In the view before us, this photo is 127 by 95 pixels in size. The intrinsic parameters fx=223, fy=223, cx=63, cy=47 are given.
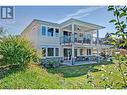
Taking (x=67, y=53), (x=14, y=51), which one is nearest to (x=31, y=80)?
(x=14, y=51)

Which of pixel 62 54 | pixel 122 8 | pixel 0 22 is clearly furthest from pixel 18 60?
pixel 122 8

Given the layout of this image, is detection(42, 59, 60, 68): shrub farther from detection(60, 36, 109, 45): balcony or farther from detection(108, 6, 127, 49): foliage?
Result: detection(108, 6, 127, 49): foliage

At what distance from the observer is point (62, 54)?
1138 centimetres

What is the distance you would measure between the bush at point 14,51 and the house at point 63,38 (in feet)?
1.53

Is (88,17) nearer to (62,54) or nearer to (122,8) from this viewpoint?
(62,54)

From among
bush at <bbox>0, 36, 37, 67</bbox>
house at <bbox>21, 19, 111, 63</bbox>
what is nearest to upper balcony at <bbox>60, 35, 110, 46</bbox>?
house at <bbox>21, 19, 111, 63</bbox>

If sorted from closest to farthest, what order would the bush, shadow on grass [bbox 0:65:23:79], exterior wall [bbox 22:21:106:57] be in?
shadow on grass [bbox 0:65:23:79] → the bush → exterior wall [bbox 22:21:106:57]

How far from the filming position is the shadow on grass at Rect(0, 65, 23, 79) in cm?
788

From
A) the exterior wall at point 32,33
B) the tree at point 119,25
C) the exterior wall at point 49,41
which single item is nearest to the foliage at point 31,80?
the exterior wall at point 32,33

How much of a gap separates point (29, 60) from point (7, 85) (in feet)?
5.21

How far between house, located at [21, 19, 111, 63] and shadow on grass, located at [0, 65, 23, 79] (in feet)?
4.28

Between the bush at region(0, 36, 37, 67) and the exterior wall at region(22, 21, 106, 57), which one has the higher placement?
the exterior wall at region(22, 21, 106, 57)

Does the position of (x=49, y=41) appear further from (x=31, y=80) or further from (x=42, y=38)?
(x=31, y=80)

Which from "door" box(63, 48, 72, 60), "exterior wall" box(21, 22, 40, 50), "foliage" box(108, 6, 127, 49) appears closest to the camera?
"foliage" box(108, 6, 127, 49)
